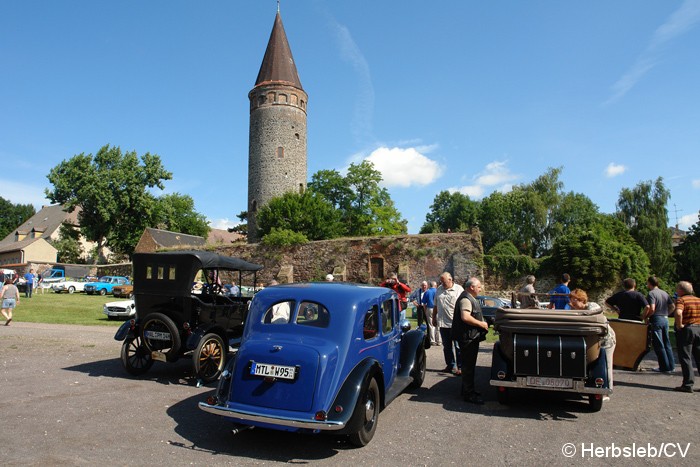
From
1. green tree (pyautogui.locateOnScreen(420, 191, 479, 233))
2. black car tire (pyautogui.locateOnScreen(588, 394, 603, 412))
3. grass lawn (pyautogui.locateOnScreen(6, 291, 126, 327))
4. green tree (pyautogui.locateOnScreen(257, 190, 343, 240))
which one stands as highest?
green tree (pyautogui.locateOnScreen(420, 191, 479, 233))

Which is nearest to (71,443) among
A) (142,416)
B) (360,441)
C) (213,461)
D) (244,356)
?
(142,416)

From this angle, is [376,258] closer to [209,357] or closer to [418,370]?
[209,357]

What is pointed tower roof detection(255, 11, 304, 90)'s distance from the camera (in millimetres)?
45188

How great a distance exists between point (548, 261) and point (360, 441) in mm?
28197

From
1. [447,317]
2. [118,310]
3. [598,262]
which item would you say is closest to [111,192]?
[118,310]

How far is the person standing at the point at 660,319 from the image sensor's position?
8.17m

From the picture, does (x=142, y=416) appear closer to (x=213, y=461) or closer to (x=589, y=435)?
(x=213, y=461)

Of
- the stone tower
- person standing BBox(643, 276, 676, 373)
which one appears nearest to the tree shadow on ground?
person standing BBox(643, 276, 676, 373)

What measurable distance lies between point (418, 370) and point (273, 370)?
3.19 meters

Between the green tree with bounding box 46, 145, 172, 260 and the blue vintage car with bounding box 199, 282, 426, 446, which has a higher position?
the green tree with bounding box 46, 145, 172, 260

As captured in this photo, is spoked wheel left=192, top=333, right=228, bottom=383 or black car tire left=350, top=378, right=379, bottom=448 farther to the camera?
spoked wheel left=192, top=333, right=228, bottom=383

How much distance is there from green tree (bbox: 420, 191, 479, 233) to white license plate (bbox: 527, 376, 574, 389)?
59.5 meters

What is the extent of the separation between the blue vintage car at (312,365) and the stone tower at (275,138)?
3858cm

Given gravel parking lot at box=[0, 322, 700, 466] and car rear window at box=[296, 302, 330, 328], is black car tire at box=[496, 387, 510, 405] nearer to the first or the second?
gravel parking lot at box=[0, 322, 700, 466]
